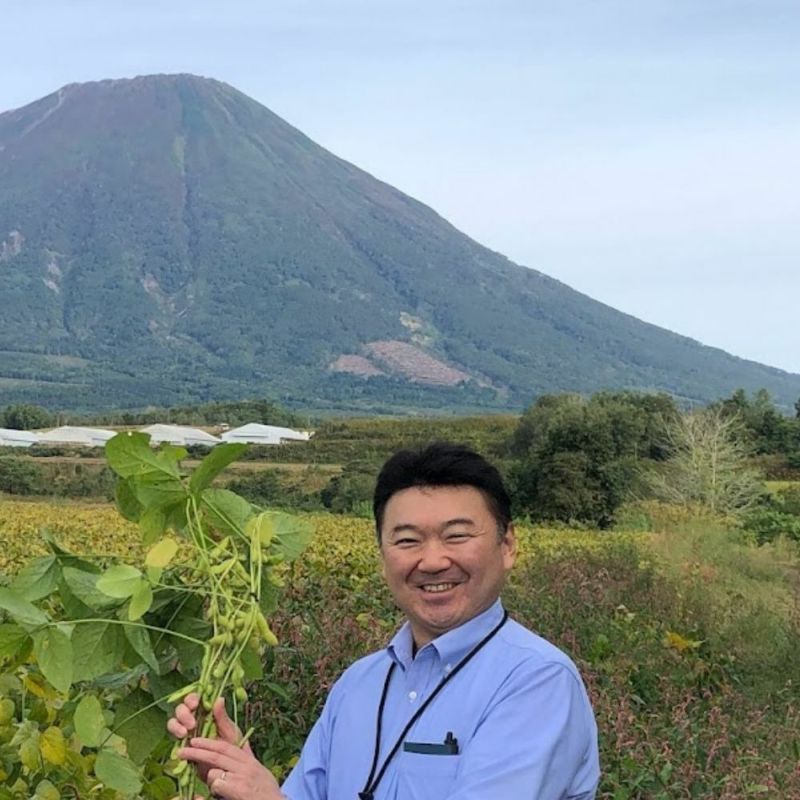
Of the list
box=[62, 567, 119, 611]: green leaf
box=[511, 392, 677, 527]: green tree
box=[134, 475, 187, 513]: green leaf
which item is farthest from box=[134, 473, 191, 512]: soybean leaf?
box=[511, 392, 677, 527]: green tree

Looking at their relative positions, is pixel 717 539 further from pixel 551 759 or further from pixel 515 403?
pixel 515 403

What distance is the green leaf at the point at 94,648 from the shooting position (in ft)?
5.03

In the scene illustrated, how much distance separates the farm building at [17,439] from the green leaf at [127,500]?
55.9m

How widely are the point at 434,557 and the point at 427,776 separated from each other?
0.29 metres

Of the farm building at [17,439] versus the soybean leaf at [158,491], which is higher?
the soybean leaf at [158,491]

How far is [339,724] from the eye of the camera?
1.86 metres

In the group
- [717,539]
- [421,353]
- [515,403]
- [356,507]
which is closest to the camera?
[717,539]

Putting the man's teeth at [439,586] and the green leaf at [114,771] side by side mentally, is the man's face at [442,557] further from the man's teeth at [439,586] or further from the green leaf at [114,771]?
the green leaf at [114,771]

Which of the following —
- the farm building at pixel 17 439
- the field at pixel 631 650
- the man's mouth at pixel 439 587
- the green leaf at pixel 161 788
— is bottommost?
the farm building at pixel 17 439

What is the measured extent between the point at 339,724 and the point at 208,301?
17526 centimetres

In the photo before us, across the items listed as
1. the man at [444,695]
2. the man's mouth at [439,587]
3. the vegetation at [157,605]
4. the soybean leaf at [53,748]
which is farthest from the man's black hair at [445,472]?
the soybean leaf at [53,748]

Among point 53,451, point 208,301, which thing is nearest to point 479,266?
point 208,301

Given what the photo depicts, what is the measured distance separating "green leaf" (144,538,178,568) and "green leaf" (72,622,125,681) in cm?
Answer: 12

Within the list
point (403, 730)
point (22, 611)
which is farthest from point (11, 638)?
point (403, 730)
